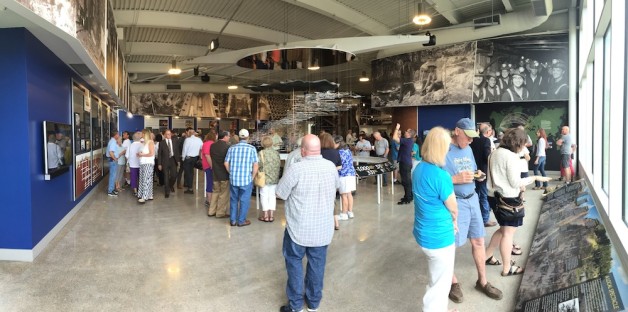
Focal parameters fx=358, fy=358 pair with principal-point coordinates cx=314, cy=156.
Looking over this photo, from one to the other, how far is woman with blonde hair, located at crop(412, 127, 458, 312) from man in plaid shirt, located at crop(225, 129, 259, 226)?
339cm

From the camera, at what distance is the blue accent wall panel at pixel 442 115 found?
13.2 meters

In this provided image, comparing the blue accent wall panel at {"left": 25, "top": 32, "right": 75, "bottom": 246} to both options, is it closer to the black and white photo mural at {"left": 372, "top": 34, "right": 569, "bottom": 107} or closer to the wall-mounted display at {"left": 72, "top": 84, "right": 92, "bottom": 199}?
the wall-mounted display at {"left": 72, "top": 84, "right": 92, "bottom": 199}

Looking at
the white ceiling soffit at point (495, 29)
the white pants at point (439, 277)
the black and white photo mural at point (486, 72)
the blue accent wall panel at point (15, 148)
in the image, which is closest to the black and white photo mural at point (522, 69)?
the black and white photo mural at point (486, 72)

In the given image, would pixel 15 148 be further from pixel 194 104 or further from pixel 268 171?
pixel 194 104

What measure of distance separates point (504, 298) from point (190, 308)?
8.71 feet

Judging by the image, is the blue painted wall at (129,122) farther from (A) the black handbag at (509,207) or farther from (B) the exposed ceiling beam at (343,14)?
(A) the black handbag at (509,207)

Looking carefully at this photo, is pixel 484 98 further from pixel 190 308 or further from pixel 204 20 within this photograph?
pixel 190 308

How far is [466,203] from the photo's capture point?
3053mm

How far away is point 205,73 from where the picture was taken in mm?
17594

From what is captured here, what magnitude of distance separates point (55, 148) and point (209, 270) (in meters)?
2.88

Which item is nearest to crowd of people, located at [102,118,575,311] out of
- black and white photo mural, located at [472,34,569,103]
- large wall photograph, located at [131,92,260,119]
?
black and white photo mural, located at [472,34,569,103]

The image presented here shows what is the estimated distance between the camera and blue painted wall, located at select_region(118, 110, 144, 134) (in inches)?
616

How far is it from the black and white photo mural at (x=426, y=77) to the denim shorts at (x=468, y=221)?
10382 millimetres

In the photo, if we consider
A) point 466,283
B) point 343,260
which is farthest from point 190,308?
point 466,283
